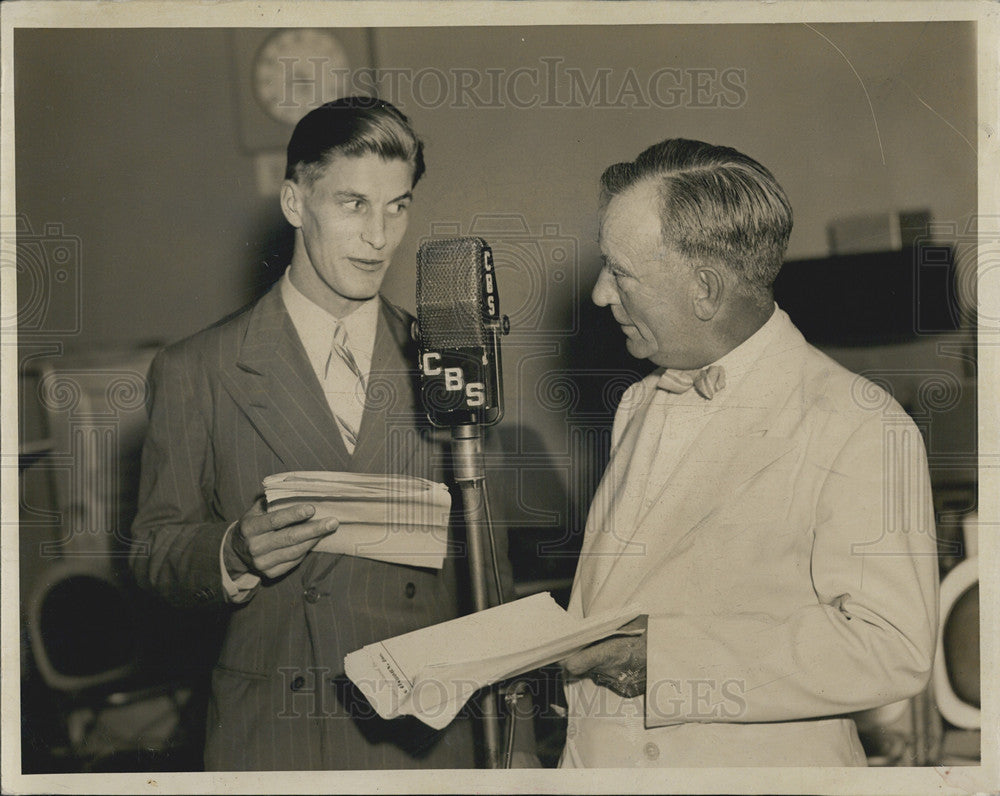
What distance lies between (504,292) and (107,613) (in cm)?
143

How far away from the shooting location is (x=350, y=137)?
2617 mm

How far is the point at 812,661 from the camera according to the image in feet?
8.18

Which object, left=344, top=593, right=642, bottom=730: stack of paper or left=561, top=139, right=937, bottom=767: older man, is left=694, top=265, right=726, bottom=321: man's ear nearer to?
left=561, top=139, right=937, bottom=767: older man

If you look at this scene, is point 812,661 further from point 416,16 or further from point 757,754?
point 416,16

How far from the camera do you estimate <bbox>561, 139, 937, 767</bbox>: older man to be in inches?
98.5

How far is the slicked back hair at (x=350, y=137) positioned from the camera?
8.58 feet

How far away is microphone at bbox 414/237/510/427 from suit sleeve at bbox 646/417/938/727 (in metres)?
0.77

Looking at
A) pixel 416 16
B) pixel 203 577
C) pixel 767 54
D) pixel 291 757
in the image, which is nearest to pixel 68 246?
pixel 203 577

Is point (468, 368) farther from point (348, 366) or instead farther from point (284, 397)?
point (284, 397)

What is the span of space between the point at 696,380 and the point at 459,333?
64cm

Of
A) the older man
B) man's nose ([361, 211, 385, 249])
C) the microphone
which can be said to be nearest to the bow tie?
the older man
